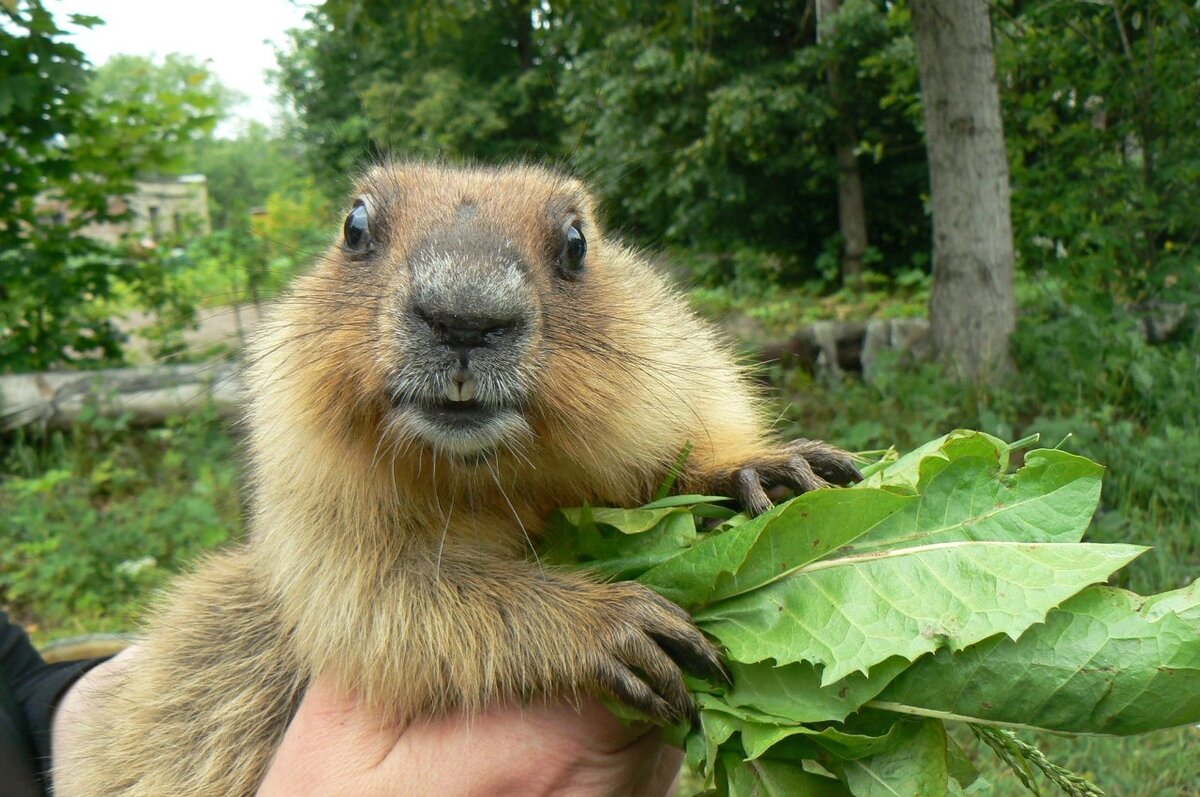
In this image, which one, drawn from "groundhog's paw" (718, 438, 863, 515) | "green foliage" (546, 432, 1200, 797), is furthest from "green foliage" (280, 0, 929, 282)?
"green foliage" (546, 432, 1200, 797)

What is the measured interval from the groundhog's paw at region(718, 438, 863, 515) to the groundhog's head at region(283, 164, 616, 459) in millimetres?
573

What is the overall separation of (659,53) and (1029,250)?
1038cm

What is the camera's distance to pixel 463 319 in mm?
1743

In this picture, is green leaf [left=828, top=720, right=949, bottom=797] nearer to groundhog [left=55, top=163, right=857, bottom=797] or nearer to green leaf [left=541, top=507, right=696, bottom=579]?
groundhog [left=55, top=163, right=857, bottom=797]

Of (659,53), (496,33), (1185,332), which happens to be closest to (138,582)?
(1185,332)

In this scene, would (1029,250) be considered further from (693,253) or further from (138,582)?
(693,253)

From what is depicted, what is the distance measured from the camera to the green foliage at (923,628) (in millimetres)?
1637

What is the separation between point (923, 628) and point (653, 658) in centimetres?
56

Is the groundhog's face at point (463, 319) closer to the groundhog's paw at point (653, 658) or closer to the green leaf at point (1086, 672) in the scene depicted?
the groundhog's paw at point (653, 658)

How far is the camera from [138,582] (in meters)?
5.67

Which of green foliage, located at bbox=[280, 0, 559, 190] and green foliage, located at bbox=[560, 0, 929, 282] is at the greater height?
green foliage, located at bbox=[280, 0, 559, 190]

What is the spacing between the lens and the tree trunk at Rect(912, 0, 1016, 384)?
6312 mm

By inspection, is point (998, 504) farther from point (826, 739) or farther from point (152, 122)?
point (152, 122)

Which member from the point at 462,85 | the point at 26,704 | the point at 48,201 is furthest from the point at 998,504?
the point at 462,85
